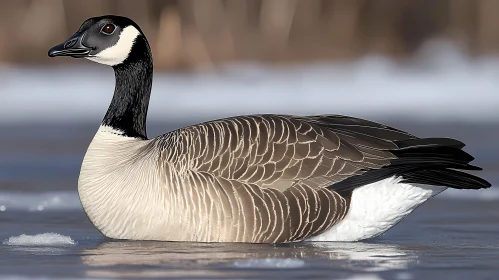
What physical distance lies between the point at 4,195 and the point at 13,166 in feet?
5.24

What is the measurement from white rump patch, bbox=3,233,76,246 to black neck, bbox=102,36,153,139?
3.31 ft

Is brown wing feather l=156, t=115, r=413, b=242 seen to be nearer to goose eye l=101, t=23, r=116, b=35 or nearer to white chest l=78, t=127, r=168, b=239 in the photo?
white chest l=78, t=127, r=168, b=239

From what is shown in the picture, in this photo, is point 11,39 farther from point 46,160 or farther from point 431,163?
point 431,163

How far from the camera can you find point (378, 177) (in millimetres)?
6406

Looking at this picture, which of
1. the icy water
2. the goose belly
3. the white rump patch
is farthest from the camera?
the goose belly

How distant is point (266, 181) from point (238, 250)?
1.78ft

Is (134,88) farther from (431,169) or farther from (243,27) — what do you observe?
(243,27)

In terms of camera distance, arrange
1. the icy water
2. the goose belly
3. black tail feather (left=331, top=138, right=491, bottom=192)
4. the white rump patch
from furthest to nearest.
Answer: the goose belly < black tail feather (left=331, top=138, right=491, bottom=192) < the white rump patch < the icy water

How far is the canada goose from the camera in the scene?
630 cm

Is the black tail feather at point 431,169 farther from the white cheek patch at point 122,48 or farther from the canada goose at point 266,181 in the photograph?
the white cheek patch at point 122,48

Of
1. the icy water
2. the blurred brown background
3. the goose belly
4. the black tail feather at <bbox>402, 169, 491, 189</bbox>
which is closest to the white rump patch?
the icy water

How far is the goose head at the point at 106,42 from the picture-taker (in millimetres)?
7141

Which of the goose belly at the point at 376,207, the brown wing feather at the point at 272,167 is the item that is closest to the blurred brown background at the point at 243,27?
the brown wing feather at the point at 272,167

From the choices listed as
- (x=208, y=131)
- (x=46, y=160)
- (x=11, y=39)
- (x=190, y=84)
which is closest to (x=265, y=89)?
(x=190, y=84)
